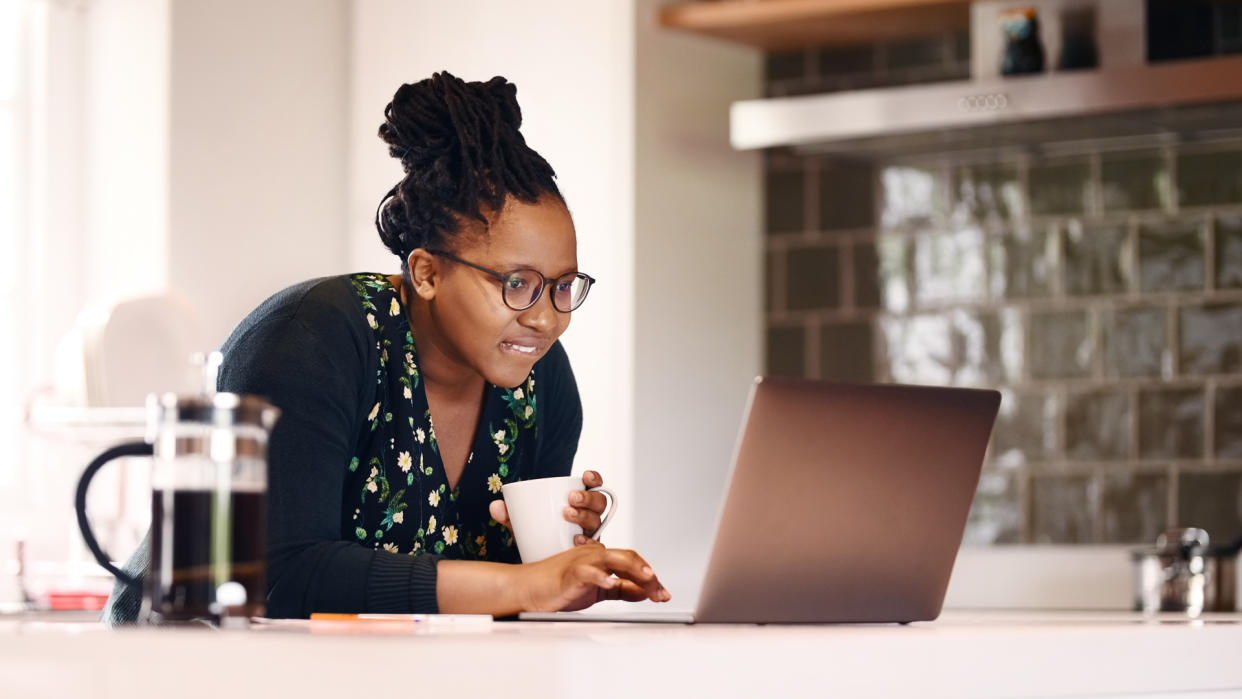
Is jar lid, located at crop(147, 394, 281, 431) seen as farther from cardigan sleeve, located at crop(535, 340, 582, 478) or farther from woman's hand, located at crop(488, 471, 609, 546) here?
cardigan sleeve, located at crop(535, 340, 582, 478)

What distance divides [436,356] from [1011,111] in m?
1.50

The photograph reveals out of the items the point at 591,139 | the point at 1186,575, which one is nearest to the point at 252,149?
the point at 591,139

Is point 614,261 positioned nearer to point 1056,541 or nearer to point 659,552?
point 659,552

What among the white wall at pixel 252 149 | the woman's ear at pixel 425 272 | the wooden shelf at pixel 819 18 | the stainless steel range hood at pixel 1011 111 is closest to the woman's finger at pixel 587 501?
the woman's ear at pixel 425 272

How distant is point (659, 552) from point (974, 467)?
1.89 m

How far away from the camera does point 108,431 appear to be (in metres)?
2.78

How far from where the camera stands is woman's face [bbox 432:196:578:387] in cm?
160

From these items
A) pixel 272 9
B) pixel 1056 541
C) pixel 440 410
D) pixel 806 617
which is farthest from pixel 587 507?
pixel 272 9

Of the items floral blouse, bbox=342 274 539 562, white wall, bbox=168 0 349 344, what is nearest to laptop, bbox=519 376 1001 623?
floral blouse, bbox=342 274 539 562

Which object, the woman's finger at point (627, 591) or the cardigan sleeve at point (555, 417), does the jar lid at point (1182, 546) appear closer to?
the cardigan sleeve at point (555, 417)

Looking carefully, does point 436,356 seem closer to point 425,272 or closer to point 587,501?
point 425,272

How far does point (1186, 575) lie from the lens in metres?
2.63

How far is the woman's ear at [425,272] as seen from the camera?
1.66 metres

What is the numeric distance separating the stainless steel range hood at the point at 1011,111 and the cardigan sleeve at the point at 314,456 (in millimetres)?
1649
